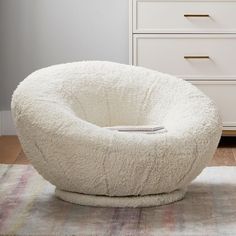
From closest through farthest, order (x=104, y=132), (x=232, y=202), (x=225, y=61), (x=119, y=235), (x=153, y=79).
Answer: (x=119, y=235)
(x=104, y=132)
(x=232, y=202)
(x=153, y=79)
(x=225, y=61)

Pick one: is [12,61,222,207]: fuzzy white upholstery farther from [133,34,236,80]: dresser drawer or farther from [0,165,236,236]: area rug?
[133,34,236,80]: dresser drawer

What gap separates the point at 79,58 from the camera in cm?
397

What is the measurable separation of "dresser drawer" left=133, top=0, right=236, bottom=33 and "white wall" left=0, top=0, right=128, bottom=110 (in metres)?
0.39

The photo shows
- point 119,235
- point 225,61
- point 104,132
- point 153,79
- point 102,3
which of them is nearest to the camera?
point 119,235

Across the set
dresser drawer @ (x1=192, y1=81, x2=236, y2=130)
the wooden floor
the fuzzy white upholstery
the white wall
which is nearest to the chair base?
the fuzzy white upholstery

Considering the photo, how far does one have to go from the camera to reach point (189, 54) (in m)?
3.57

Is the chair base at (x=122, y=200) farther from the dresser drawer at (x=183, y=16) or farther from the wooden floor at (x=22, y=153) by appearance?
the dresser drawer at (x=183, y=16)

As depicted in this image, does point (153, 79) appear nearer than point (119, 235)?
No

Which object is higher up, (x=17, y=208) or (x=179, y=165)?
(x=179, y=165)

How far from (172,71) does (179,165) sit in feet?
A: 4.10

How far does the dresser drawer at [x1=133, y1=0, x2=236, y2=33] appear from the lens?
352 centimetres

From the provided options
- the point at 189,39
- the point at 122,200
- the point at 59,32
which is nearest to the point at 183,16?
the point at 189,39

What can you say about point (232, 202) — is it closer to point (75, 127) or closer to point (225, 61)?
point (75, 127)

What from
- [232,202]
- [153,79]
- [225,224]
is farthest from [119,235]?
[153,79]
